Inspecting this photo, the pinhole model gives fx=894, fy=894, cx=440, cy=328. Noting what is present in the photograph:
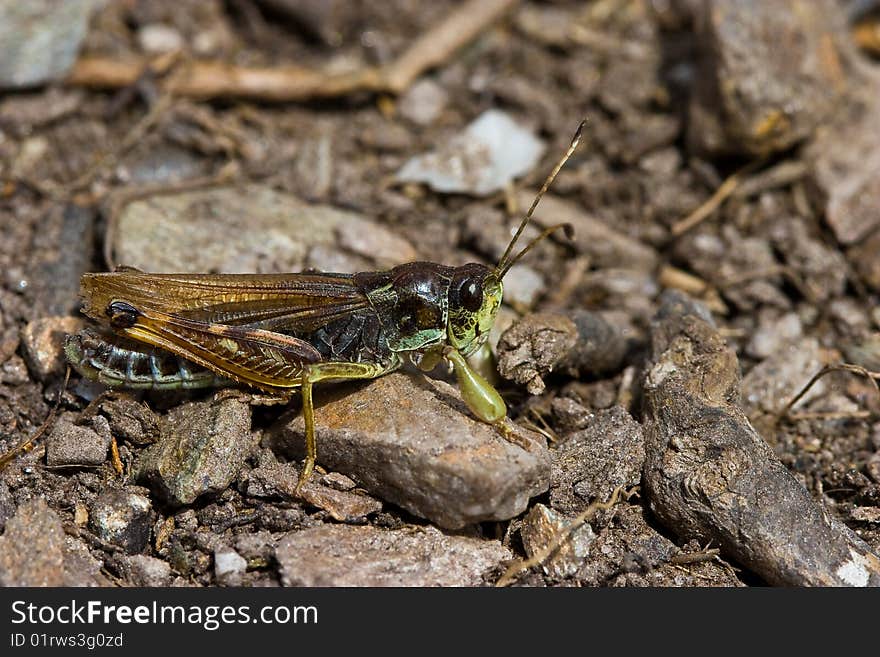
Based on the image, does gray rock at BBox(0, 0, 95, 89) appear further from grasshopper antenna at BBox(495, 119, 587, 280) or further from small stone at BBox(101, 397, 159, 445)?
grasshopper antenna at BBox(495, 119, 587, 280)

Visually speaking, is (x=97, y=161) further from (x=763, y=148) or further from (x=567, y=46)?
(x=763, y=148)

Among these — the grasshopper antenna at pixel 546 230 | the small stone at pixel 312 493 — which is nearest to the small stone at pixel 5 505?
the small stone at pixel 312 493

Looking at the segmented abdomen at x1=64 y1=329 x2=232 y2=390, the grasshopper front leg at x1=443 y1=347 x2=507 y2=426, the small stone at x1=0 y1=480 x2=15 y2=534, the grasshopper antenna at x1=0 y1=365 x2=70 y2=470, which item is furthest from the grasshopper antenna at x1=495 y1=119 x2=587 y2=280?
the small stone at x1=0 y1=480 x2=15 y2=534

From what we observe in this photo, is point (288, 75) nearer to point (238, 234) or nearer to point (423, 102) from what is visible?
point (423, 102)

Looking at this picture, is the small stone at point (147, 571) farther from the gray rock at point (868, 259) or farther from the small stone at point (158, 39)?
the gray rock at point (868, 259)

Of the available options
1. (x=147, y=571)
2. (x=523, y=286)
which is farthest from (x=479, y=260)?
(x=147, y=571)

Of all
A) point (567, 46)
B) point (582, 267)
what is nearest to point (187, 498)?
point (582, 267)
